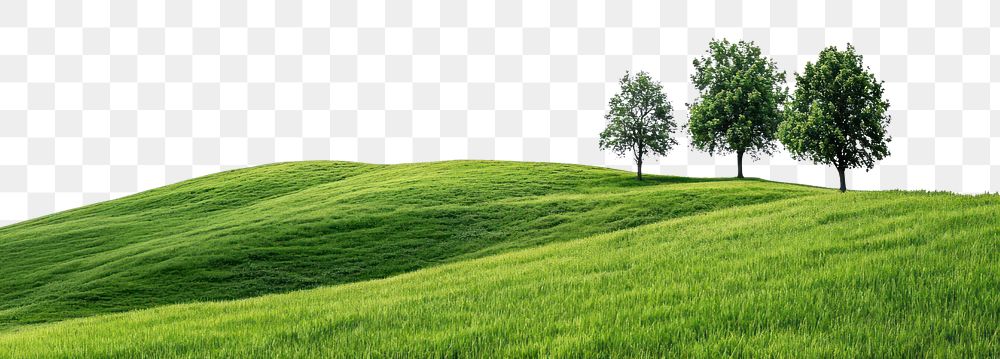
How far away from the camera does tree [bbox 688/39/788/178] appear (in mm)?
→ 68625

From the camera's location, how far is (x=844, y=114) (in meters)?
47.5

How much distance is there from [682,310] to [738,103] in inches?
2514

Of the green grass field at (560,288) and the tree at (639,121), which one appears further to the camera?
the tree at (639,121)

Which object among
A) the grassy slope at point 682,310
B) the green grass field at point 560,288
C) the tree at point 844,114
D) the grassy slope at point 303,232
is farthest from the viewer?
the tree at point 844,114

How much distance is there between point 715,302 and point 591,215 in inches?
1308

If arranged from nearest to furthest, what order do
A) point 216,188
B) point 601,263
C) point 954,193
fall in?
point 601,263
point 954,193
point 216,188

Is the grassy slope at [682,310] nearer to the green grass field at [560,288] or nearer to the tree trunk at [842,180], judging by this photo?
the green grass field at [560,288]

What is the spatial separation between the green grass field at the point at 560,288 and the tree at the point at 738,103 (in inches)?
1131

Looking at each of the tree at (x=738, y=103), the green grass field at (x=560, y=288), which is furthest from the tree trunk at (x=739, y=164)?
the green grass field at (x=560, y=288)

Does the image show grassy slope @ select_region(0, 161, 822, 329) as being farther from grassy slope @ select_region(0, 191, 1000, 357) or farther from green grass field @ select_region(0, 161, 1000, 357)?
grassy slope @ select_region(0, 191, 1000, 357)

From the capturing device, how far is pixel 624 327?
9305mm

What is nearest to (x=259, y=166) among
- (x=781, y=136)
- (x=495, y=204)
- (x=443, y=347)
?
(x=495, y=204)

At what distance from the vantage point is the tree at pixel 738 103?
68625mm

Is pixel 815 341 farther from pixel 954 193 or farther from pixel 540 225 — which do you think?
pixel 540 225
